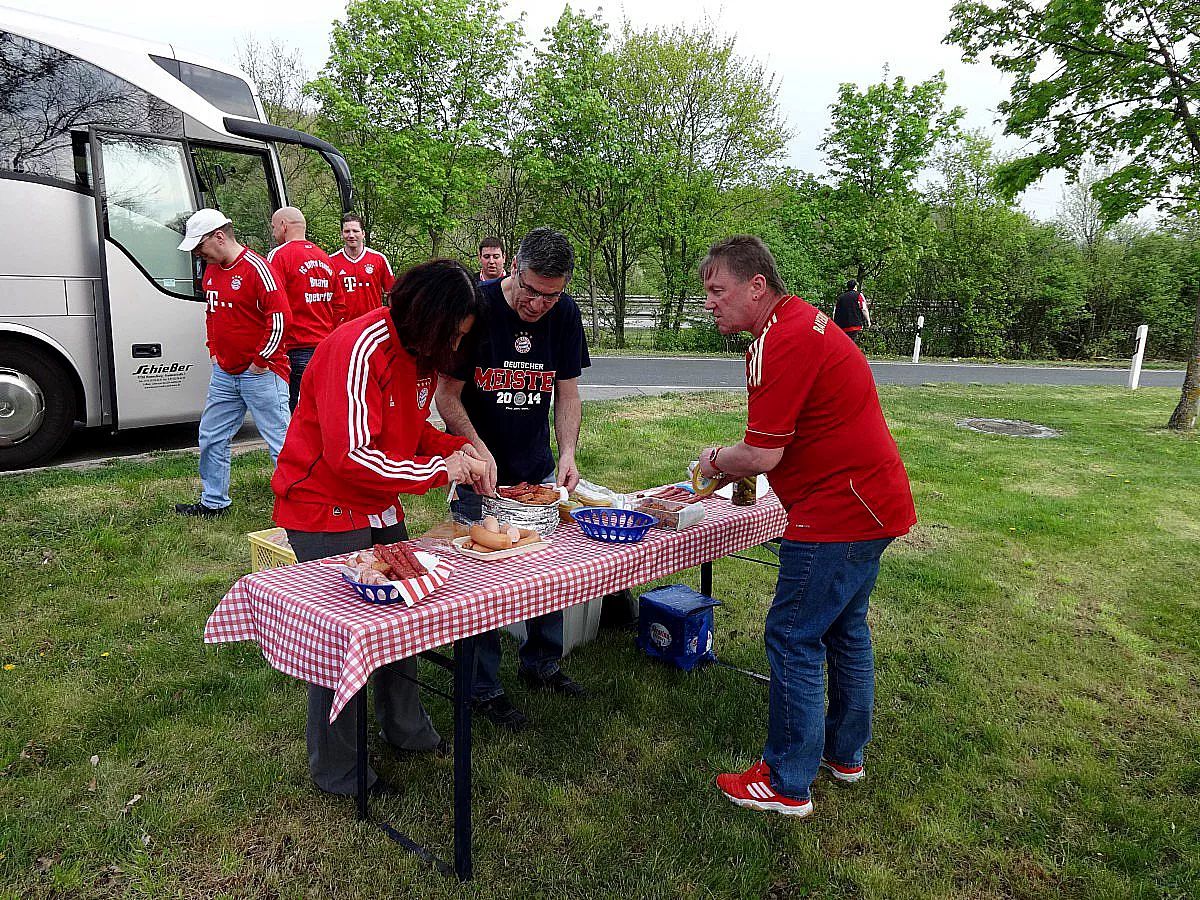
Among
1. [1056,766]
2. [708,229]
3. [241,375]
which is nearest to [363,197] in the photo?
[708,229]

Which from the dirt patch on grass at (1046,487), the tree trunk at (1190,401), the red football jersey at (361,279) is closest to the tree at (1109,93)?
the tree trunk at (1190,401)

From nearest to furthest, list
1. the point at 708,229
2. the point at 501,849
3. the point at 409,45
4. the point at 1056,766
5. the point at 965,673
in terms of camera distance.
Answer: the point at 501,849
the point at 1056,766
the point at 965,673
the point at 409,45
the point at 708,229

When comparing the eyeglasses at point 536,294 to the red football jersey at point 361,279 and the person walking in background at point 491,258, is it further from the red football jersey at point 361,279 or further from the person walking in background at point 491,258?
the person walking in background at point 491,258

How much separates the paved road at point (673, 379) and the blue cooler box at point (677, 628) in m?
5.73

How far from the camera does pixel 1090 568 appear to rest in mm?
5891

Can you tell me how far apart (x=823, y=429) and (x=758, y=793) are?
142cm

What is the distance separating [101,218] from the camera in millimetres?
6977

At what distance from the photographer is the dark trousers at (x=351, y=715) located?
284 centimetres

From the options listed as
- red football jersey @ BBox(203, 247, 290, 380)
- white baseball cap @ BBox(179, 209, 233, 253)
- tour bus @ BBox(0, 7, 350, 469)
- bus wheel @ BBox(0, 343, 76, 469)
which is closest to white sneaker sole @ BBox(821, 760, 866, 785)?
red football jersey @ BBox(203, 247, 290, 380)

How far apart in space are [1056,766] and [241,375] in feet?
18.5

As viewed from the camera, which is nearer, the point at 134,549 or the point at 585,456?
the point at 134,549

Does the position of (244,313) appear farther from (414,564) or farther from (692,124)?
(692,124)

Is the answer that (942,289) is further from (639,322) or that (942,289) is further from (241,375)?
(241,375)

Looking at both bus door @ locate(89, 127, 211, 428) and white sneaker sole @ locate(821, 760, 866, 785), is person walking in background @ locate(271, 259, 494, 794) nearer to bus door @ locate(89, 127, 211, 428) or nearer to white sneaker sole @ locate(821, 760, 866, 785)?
white sneaker sole @ locate(821, 760, 866, 785)
